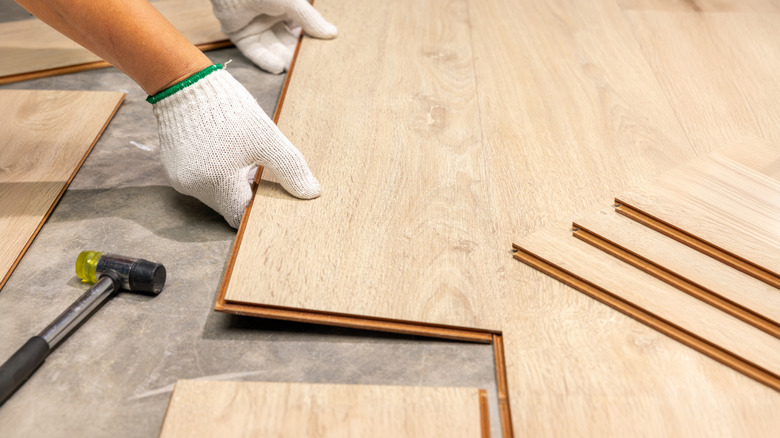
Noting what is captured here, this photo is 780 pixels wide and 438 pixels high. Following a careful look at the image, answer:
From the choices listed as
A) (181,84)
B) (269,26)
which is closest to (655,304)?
(181,84)

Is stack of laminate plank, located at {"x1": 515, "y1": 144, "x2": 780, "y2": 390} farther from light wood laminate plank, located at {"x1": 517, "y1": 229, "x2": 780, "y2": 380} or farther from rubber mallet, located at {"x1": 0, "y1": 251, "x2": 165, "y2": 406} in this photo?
rubber mallet, located at {"x1": 0, "y1": 251, "x2": 165, "y2": 406}

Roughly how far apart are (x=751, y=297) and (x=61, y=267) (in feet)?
5.18

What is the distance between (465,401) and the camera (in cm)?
124

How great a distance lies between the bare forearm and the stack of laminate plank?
893 mm

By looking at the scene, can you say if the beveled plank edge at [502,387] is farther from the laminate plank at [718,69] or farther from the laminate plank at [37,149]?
the laminate plank at [37,149]

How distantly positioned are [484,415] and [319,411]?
30 centimetres

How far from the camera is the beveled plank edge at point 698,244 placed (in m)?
1.41

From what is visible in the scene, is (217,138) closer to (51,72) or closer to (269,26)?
(269,26)

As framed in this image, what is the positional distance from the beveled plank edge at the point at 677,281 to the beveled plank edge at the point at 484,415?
0.48 metres

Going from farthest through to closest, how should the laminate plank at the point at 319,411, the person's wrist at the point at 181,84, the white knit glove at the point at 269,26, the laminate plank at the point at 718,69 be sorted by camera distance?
the white knit glove at the point at 269,26 < the laminate plank at the point at 718,69 < the person's wrist at the point at 181,84 < the laminate plank at the point at 319,411

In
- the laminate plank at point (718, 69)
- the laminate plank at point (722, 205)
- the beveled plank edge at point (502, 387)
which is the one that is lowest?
the beveled plank edge at point (502, 387)

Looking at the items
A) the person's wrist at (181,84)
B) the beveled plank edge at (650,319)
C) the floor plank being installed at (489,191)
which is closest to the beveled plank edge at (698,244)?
the floor plank being installed at (489,191)

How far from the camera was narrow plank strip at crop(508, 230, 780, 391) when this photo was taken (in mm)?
1286

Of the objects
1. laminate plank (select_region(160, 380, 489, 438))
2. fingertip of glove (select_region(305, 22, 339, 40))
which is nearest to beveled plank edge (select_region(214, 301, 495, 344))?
laminate plank (select_region(160, 380, 489, 438))
